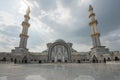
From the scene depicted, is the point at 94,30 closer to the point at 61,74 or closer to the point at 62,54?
the point at 62,54

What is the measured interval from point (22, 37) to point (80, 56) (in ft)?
99.4

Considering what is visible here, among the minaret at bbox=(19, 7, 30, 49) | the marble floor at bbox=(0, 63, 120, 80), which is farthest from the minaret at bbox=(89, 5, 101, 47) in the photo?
the marble floor at bbox=(0, 63, 120, 80)

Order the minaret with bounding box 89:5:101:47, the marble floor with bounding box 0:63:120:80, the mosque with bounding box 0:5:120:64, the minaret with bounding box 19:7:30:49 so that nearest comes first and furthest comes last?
1. the marble floor with bounding box 0:63:120:80
2. the mosque with bounding box 0:5:120:64
3. the minaret with bounding box 89:5:101:47
4. the minaret with bounding box 19:7:30:49

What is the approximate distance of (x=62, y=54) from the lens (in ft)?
161

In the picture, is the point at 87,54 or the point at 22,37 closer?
the point at 22,37

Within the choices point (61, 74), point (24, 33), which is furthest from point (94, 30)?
point (61, 74)

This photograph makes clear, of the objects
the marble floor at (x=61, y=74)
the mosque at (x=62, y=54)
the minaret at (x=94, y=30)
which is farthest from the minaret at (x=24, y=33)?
the marble floor at (x=61, y=74)

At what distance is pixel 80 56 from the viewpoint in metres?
47.7

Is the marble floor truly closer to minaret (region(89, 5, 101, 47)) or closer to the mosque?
the mosque

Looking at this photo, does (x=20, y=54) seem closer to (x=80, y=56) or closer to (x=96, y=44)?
(x=80, y=56)

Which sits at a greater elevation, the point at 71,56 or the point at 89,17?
the point at 89,17

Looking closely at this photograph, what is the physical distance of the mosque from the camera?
35831mm

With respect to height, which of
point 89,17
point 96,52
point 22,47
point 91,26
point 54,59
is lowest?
point 54,59

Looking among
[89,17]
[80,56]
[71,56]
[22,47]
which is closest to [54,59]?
[71,56]
